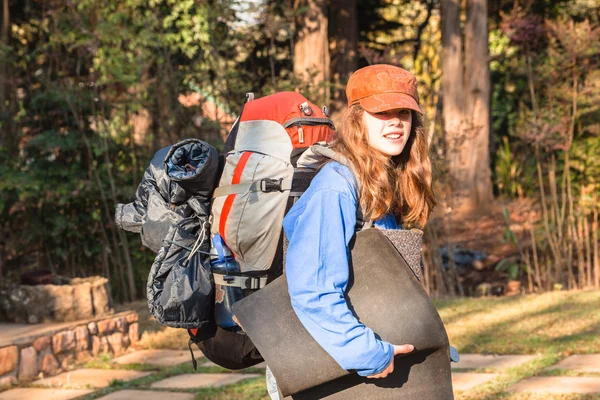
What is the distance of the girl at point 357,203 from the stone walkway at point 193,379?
134 inches

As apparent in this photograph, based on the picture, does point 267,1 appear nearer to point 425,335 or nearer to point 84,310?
point 84,310

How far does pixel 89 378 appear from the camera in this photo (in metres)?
7.05

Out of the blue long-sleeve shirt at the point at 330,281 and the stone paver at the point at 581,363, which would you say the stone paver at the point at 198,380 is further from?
the blue long-sleeve shirt at the point at 330,281

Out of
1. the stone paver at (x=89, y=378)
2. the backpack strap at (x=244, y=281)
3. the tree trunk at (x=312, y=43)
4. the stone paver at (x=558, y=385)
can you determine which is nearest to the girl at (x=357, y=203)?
the backpack strap at (x=244, y=281)

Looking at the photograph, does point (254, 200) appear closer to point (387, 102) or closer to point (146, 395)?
point (387, 102)

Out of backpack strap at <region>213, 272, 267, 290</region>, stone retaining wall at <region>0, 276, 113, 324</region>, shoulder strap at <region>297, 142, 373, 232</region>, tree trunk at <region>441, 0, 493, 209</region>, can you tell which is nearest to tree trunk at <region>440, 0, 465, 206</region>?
tree trunk at <region>441, 0, 493, 209</region>

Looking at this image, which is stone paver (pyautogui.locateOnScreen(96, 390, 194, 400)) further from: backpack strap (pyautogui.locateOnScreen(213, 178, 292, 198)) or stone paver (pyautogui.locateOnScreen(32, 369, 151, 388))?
backpack strap (pyautogui.locateOnScreen(213, 178, 292, 198))

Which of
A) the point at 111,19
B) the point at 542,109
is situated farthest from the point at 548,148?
the point at 111,19

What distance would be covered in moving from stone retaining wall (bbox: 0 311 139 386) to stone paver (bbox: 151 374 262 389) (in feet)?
3.37

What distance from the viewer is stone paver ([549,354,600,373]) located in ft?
21.3

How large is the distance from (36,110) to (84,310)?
4.04m

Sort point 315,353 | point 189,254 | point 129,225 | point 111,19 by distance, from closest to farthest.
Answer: point 315,353
point 189,254
point 129,225
point 111,19

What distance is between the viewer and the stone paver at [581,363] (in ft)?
21.3

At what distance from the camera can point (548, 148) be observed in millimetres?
11875
